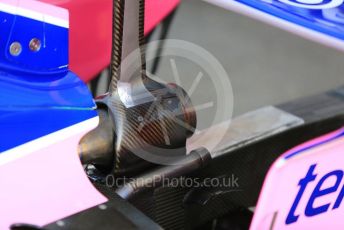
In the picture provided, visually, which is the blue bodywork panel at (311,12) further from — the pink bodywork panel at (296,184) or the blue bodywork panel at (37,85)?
the blue bodywork panel at (37,85)

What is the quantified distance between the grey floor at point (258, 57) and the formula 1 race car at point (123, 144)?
3.57 ft

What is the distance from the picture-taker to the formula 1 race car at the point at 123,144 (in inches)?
33.6

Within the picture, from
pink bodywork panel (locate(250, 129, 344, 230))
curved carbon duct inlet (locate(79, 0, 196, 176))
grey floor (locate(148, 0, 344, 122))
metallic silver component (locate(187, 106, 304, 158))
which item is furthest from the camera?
grey floor (locate(148, 0, 344, 122))

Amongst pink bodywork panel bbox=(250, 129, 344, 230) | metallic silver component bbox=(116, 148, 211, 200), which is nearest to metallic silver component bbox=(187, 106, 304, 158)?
metallic silver component bbox=(116, 148, 211, 200)

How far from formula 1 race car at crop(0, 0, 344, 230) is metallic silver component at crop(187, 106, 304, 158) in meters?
0.01

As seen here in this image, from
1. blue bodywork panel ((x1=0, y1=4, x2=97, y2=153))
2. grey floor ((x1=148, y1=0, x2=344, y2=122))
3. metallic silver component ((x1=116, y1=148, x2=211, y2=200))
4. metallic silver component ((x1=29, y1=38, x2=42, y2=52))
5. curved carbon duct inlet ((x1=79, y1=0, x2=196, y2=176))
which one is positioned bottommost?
grey floor ((x1=148, y1=0, x2=344, y2=122))

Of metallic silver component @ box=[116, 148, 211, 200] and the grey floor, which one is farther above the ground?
metallic silver component @ box=[116, 148, 211, 200]

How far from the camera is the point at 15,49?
89cm

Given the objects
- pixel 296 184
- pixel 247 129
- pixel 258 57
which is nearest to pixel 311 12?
pixel 296 184

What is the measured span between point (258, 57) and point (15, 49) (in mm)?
1880

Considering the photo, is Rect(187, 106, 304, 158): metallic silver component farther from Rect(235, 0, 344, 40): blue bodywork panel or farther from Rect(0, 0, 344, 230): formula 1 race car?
Rect(235, 0, 344, 40): blue bodywork panel

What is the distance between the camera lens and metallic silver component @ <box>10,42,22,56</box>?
886 millimetres

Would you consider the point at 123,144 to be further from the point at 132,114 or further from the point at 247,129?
the point at 247,129

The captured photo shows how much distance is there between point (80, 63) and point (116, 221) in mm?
529
